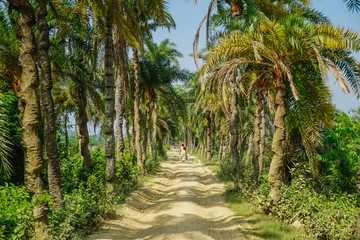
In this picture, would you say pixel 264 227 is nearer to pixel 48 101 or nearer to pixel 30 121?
pixel 30 121

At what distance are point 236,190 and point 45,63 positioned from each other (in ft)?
31.2

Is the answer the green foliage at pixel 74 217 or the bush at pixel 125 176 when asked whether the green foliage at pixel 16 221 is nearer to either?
the green foliage at pixel 74 217

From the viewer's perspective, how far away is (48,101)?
731 centimetres

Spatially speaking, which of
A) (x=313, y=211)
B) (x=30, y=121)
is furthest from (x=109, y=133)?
(x=313, y=211)

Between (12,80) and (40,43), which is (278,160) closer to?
(40,43)

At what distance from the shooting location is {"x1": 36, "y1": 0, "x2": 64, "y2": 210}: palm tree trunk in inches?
278

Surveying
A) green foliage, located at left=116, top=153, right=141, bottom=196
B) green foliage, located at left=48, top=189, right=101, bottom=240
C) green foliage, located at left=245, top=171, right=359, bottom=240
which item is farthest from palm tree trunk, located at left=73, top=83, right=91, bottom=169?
green foliage, located at left=245, top=171, right=359, bottom=240

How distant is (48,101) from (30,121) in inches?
72.4

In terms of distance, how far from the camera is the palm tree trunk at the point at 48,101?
705 cm

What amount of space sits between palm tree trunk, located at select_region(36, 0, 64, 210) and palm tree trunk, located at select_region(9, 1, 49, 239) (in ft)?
4.40

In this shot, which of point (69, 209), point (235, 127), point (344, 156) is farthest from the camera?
point (235, 127)

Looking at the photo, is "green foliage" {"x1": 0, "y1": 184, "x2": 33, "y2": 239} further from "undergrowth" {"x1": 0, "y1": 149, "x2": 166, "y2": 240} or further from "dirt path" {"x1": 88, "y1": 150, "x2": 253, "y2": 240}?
"dirt path" {"x1": 88, "y1": 150, "x2": 253, "y2": 240}

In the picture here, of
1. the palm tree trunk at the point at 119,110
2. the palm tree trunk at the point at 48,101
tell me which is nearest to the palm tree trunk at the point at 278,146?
the palm tree trunk at the point at 48,101

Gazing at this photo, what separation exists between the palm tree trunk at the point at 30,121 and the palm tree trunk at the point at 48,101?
134 cm
